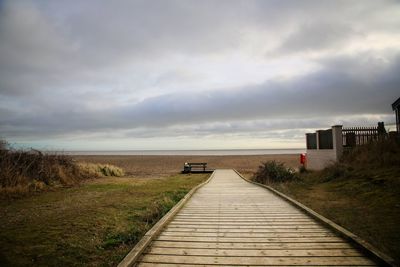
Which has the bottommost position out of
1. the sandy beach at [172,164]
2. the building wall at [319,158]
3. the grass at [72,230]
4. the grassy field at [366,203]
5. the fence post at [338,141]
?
the sandy beach at [172,164]

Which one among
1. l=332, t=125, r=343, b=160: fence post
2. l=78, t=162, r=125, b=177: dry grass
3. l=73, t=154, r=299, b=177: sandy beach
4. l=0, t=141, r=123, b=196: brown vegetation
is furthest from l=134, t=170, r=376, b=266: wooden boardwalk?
l=73, t=154, r=299, b=177: sandy beach

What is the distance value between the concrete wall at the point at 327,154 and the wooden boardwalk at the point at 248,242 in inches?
433

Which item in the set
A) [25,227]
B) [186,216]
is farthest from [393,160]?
[25,227]

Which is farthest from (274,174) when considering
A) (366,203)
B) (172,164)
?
(172,164)

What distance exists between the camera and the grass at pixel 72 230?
209 inches

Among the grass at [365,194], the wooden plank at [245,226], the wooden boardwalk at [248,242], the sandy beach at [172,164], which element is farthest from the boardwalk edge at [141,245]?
the sandy beach at [172,164]

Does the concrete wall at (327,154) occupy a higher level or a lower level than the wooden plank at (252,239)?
higher

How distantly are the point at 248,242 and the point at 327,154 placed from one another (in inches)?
601

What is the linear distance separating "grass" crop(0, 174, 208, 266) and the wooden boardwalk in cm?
100

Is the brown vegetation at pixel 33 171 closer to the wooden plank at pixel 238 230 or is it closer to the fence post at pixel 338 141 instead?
the wooden plank at pixel 238 230

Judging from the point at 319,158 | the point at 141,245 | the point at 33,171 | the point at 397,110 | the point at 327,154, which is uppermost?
the point at 397,110

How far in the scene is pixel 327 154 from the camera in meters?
18.4

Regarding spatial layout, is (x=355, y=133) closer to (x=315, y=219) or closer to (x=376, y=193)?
(x=376, y=193)

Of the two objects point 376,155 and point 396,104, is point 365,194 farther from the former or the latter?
point 396,104
